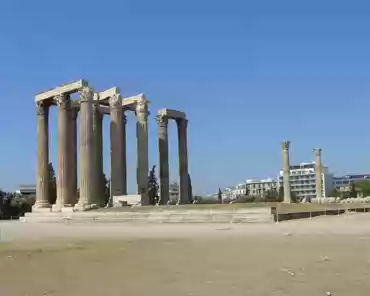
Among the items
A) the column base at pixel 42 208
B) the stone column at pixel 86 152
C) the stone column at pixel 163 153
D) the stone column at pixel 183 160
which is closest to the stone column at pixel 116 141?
the stone column at pixel 86 152

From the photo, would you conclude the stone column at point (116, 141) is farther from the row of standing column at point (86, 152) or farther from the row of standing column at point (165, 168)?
the row of standing column at point (165, 168)

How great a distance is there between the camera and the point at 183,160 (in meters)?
89.1

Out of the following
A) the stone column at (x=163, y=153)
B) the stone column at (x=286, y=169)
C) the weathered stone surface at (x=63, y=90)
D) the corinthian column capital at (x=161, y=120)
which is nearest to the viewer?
the weathered stone surface at (x=63, y=90)

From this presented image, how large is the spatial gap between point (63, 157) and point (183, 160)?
21.6 m

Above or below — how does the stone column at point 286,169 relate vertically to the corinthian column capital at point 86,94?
below

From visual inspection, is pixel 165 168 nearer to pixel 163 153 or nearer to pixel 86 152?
pixel 163 153

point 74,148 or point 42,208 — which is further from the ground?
point 74,148

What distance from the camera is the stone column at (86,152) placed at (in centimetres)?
6944

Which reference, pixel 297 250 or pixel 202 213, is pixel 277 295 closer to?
pixel 297 250

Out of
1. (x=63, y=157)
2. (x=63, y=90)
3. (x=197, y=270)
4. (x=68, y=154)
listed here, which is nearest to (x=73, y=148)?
Answer: (x=68, y=154)

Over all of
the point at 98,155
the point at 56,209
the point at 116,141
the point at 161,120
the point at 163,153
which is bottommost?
the point at 56,209

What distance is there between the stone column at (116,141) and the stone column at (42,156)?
10.3 metres

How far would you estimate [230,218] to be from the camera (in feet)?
131

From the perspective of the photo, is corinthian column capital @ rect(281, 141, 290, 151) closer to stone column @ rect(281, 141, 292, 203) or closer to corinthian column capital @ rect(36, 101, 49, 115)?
stone column @ rect(281, 141, 292, 203)
